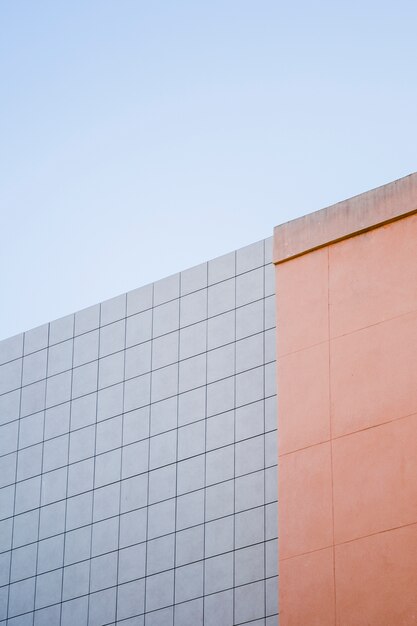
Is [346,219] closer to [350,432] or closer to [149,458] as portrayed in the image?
[350,432]

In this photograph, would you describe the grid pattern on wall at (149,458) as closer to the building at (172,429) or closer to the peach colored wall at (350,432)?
the building at (172,429)

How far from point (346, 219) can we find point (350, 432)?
7.50 ft

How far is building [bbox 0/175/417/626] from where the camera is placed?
44.4 ft

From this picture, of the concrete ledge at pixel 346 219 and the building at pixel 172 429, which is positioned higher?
the concrete ledge at pixel 346 219

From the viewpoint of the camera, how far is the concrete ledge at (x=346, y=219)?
13.2 meters

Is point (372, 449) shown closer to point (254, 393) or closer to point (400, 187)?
point (400, 187)

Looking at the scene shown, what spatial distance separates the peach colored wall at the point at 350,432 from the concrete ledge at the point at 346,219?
9 cm

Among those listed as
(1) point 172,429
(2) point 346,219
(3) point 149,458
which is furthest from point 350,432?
(3) point 149,458

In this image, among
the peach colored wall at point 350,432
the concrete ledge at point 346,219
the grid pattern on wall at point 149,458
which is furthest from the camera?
the grid pattern on wall at point 149,458

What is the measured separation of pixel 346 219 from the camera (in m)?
13.5

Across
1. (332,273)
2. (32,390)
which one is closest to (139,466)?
(32,390)

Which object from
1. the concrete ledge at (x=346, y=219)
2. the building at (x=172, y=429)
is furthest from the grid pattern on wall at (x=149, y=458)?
the concrete ledge at (x=346, y=219)

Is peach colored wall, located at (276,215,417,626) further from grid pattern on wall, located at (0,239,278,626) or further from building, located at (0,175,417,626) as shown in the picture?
grid pattern on wall, located at (0,239,278,626)

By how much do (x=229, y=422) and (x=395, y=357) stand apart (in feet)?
41.8
